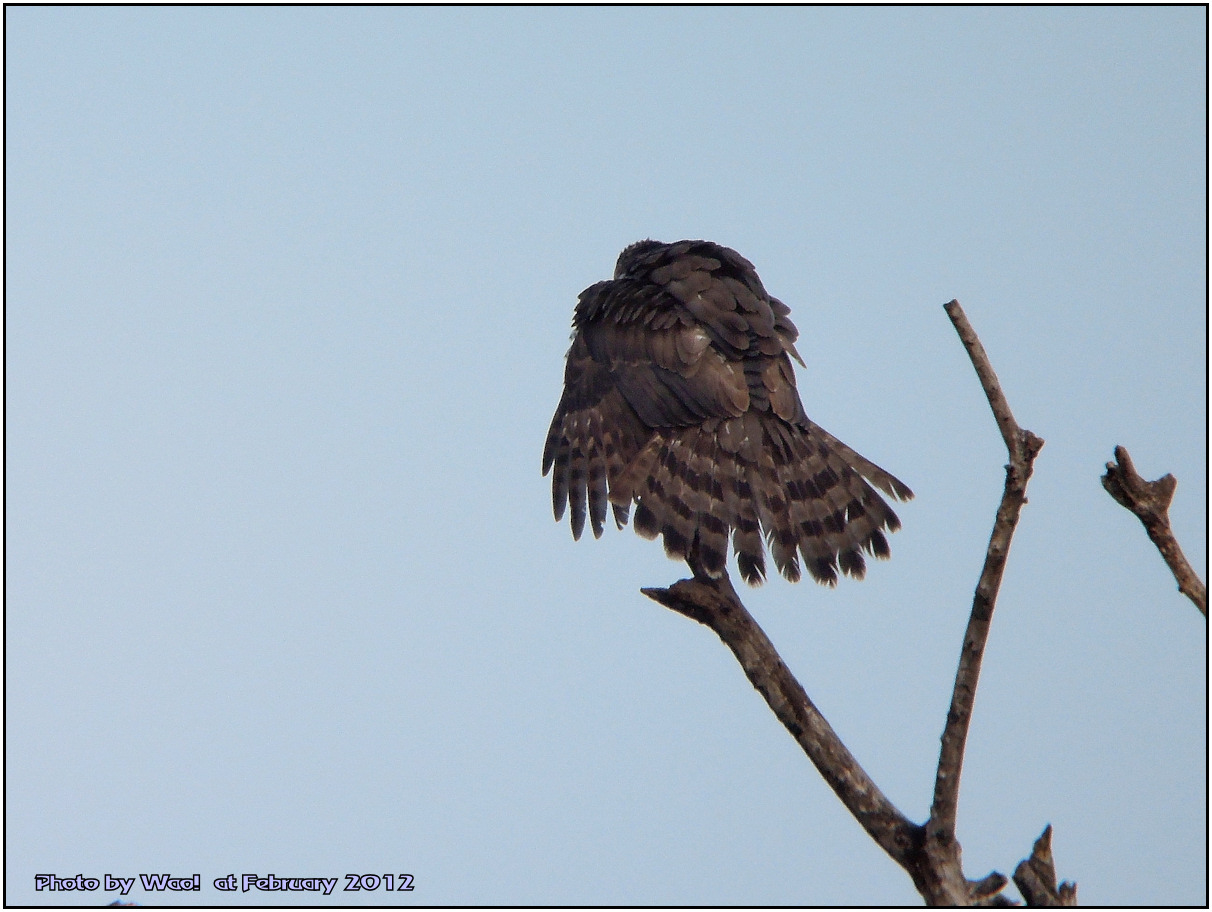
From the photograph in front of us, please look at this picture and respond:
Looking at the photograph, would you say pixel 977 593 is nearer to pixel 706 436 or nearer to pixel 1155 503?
pixel 1155 503

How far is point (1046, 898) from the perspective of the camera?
13.3ft

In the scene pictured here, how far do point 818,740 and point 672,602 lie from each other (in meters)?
0.81

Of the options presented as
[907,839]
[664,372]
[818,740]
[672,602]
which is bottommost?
[907,839]

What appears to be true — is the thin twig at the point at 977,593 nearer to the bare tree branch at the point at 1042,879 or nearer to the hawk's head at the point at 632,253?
the bare tree branch at the point at 1042,879

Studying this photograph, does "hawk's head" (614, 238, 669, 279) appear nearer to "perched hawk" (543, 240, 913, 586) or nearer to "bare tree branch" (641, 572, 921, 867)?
"perched hawk" (543, 240, 913, 586)

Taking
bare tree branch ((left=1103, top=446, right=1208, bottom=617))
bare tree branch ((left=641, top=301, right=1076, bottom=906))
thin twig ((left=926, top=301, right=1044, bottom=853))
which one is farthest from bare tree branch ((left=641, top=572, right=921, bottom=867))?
bare tree branch ((left=1103, top=446, right=1208, bottom=617))

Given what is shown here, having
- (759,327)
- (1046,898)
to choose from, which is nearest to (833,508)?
(759,327)

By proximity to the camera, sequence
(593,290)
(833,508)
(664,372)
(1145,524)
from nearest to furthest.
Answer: (1145,524), (833,508), (664,372), (593,290)

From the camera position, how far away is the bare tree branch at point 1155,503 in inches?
151

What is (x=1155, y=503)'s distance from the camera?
12.7 feet

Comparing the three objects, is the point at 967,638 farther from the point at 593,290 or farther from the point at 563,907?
the point at 593,290

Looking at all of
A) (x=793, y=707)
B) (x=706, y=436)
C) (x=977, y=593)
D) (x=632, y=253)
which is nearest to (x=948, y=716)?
(x=977, y=593)

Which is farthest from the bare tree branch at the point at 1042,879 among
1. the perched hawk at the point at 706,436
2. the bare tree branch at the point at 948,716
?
the perched hawk at the point at 706,436

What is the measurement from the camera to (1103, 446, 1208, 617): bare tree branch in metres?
3.84
